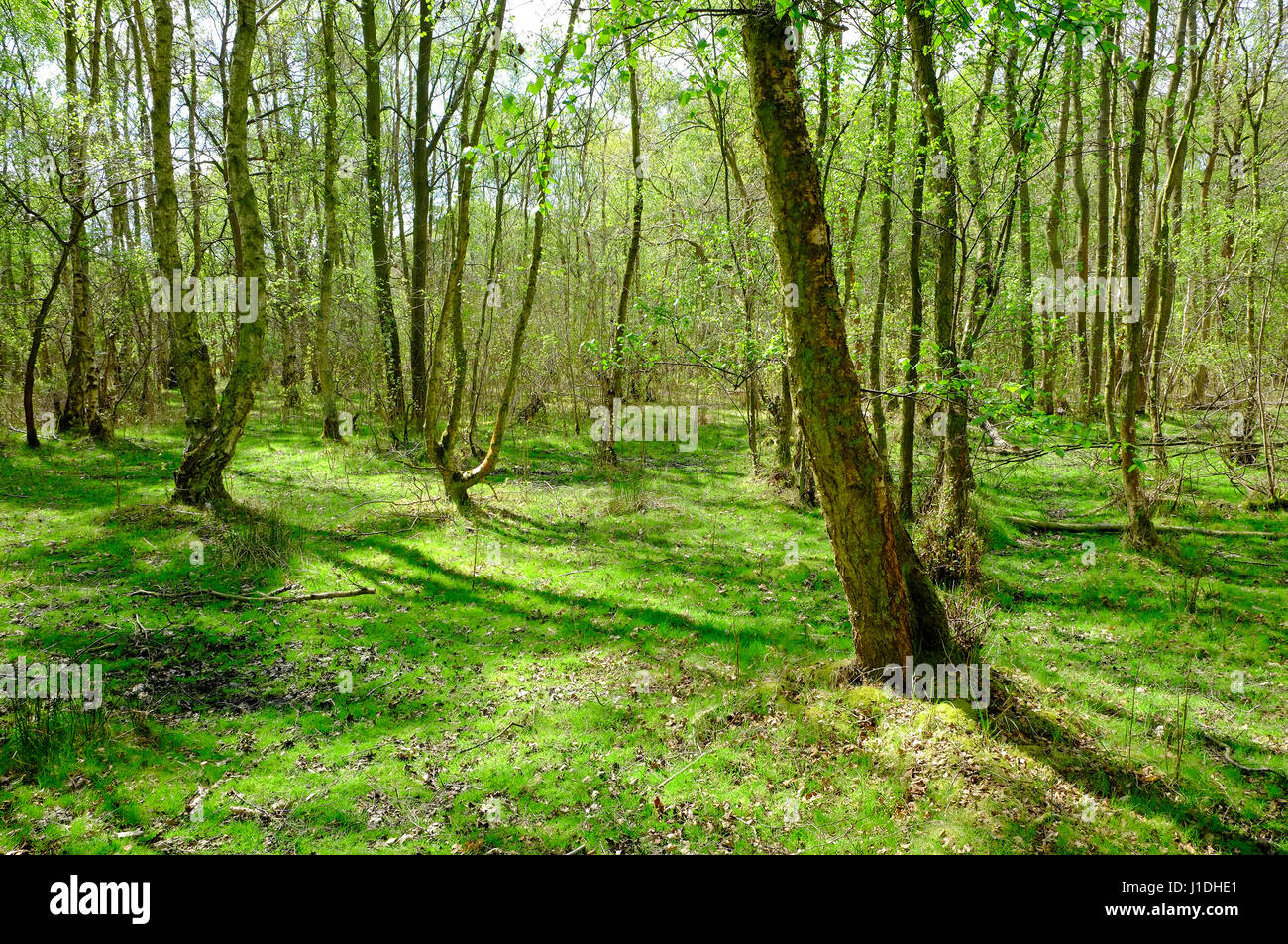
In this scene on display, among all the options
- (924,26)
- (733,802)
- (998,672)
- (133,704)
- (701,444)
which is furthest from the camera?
(701,444)

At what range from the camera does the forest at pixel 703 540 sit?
3.99 metres

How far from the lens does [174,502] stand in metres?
8.62

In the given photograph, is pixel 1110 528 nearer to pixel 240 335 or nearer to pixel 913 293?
pixel 913 293

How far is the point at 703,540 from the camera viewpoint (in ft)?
31.8

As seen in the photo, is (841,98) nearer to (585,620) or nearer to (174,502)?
(585,620)

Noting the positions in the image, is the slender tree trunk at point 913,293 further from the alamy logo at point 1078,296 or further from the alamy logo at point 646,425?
the alamy logo at point 646,425

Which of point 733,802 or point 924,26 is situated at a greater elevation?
point 924,26

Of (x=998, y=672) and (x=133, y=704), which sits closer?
(x=133, y=704)

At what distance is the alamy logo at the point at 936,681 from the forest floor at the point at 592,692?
13 cm
